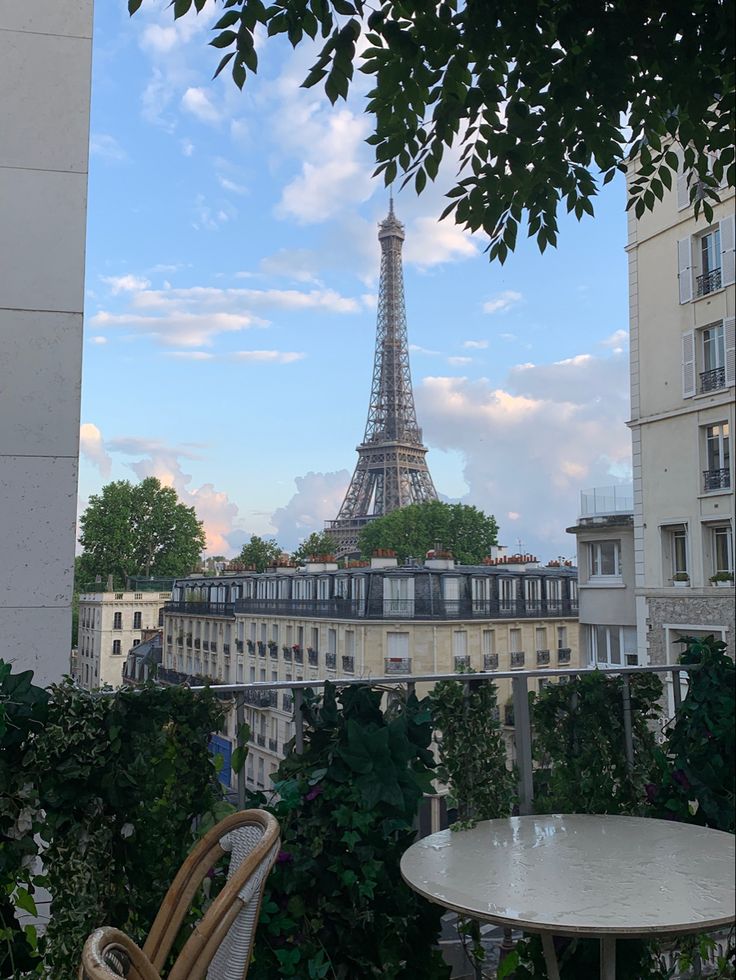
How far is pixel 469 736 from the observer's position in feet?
7.12

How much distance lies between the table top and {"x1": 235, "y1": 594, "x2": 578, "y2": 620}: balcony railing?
31.3m

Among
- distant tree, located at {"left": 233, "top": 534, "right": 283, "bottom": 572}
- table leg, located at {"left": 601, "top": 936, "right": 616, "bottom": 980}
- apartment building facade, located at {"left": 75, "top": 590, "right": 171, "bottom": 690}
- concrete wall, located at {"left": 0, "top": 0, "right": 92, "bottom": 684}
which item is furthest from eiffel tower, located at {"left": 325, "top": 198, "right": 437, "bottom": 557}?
table leg, located at {"left": 601, "top": 936, "right": 616, "bottom": 980}

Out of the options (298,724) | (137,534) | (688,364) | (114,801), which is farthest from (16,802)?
(137,534)

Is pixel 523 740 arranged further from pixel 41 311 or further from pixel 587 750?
pixel 41 311

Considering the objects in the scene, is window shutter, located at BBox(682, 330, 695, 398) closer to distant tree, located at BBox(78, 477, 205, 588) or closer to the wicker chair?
the wicker chair

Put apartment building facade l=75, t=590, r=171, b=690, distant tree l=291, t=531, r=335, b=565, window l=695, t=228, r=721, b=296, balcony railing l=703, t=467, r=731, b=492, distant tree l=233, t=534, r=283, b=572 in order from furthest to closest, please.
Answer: distant tree l=291, t=531, r=335, b=565 < distant tree l=233, t=534, r=283, b=572 < apartment building facade l=75, t=590, r=171, b=690 < window l=695, t=228, r=721, b=296 < balcony railing l=703, t=467, r=731, b=492

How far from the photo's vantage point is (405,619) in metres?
33.0

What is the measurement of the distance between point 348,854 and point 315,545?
194ft

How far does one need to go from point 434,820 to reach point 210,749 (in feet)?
2.06

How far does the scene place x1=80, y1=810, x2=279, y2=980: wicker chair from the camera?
3.70ft

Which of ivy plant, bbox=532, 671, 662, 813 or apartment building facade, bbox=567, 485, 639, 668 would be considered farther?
apartment building facade, bbox=567, 485, 639, 668

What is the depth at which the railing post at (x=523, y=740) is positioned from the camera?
7.47 ft

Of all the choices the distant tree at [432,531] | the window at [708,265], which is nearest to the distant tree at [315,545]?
the distant tree at [432,531]

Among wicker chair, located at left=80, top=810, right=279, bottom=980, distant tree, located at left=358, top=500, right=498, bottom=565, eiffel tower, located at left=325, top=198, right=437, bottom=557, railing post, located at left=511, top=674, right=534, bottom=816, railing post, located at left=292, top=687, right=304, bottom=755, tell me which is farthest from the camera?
eiffel tower, located at left=325, top=198, right=437, bottom=557
